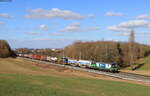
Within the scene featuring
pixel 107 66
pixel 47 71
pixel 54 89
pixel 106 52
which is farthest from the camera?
pixel 106 52

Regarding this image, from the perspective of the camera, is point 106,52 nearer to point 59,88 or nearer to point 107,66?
point 107,66

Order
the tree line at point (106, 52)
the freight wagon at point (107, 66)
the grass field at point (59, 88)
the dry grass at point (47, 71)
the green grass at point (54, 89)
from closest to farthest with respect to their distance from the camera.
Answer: the green grass at point (54, 89) < the grass field at point (59, 88) < the dry grass at point (47, 71) < the freight wagon at point (107, 66) < the tree line at point (106, 52)

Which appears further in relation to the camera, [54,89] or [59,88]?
[59,88]

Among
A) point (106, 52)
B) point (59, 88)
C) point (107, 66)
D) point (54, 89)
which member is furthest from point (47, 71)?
point (106, 52)

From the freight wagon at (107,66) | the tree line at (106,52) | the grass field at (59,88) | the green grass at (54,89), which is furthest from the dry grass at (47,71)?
the tree line at (106,52)

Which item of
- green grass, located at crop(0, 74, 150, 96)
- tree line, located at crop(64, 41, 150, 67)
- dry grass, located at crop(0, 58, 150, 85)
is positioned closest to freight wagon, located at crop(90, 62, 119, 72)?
dry grass, located at crop(0, 58, 150, 85)

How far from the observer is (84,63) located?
98.0 metres

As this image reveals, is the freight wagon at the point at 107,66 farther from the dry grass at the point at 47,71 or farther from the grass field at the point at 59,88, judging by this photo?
the grass field at the point at 59,88

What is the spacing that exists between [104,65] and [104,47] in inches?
1697

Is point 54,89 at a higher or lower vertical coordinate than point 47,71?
higher

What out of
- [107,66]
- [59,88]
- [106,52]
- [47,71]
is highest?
[106,52]

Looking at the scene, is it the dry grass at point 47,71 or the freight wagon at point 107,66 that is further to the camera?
the freight wagon at point 107,66

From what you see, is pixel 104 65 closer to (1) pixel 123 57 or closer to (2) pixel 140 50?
(1) pixel 123 57

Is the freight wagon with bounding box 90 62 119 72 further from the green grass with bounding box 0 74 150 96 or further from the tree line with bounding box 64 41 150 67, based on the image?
the green grass with bounding box 0 74 150 96
